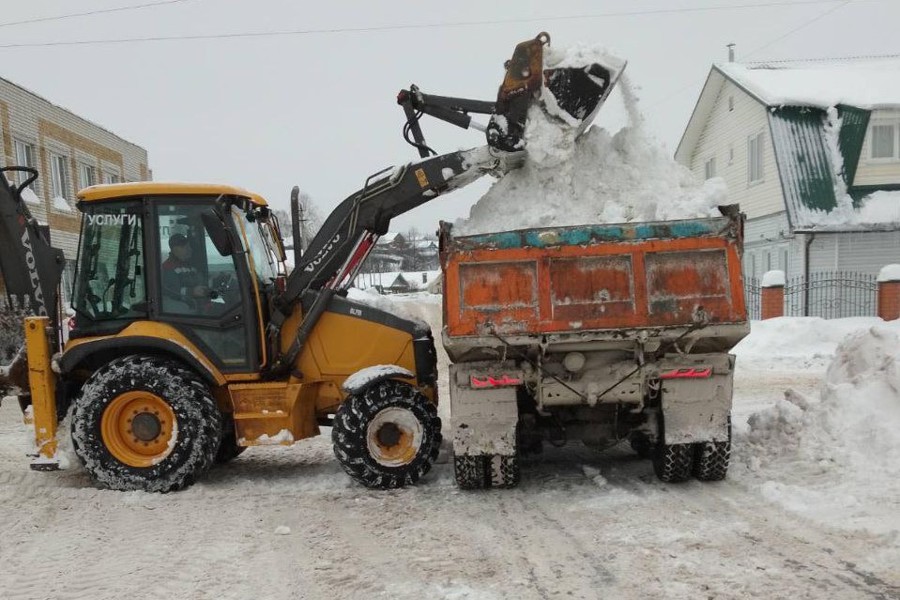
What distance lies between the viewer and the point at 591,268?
17.3ft

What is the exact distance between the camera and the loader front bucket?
5.69 m

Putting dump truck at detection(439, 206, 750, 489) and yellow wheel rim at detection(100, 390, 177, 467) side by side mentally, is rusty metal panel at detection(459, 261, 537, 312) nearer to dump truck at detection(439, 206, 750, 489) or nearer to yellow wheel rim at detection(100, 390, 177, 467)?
dump truck at detection(439, 206, 750, 489)

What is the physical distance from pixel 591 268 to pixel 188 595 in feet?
10.7

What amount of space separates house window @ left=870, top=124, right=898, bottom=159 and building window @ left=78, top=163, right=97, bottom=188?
2281 cm

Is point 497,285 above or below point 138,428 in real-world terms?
above

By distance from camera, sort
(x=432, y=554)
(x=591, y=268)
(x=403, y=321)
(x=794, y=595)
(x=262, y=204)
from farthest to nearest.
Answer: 1. (x=262, y=204)
2. (x=403, y=321)
3. (x=591, y=268)
4. (x=432, y=554)
5. (x=794, y=595)

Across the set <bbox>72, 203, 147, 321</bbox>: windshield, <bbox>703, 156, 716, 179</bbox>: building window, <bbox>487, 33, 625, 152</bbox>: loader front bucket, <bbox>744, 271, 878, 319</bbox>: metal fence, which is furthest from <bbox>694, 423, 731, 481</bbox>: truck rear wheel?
<bbox>703, 156, 716, 179</bbox>: building window

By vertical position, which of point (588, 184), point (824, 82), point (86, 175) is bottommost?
point (588, 184)

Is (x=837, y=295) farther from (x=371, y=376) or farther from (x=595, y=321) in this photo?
(x=371, y=376)

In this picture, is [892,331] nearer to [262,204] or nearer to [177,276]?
[262,204]

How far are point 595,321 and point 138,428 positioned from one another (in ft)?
12.3

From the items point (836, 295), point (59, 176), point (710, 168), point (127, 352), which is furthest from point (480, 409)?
point (710, 168)

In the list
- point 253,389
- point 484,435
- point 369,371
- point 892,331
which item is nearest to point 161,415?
point 253,389

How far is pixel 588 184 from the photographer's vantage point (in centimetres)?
586
